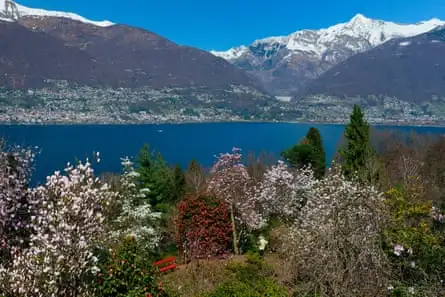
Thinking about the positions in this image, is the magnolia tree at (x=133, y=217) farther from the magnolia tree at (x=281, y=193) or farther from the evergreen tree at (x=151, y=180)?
the magnolia tree at (x=281, y=193)

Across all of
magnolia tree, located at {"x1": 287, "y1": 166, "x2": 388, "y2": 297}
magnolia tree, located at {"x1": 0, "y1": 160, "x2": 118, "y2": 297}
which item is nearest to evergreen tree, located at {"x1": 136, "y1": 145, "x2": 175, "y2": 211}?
magnolia tree, located at {"x1": 0, "y1": 160, "x2": 118, "y2": 297}

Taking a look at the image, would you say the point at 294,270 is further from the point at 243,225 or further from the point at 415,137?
the point at 415,137

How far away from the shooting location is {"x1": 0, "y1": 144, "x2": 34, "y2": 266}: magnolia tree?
823cm

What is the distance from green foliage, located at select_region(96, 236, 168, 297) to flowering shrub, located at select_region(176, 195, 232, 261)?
661 centimetres

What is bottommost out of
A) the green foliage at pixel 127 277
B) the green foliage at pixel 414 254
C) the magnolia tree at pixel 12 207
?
the green foliage at pixel 414 254

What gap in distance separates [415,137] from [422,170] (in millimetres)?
33060

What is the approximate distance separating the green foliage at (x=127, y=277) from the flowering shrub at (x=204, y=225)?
661 cm

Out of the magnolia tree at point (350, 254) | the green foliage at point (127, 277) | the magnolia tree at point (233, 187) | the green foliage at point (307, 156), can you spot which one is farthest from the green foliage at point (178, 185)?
the green foliage at point (127, 277)

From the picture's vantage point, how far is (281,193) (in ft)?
70.6

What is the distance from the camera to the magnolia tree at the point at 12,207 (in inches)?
324

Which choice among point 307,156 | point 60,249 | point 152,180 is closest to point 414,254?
point 60,249

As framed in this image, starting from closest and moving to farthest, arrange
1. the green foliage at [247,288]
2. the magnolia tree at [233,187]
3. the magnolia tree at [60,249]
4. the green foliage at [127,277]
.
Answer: the magnolia tree at [60,249] → the green foliage at [127,277] → the green foliage at [247,288] → the magnolia tree at [233,187]

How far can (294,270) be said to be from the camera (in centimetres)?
1095

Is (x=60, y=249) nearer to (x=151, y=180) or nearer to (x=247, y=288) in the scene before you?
(x=247, y=288)
